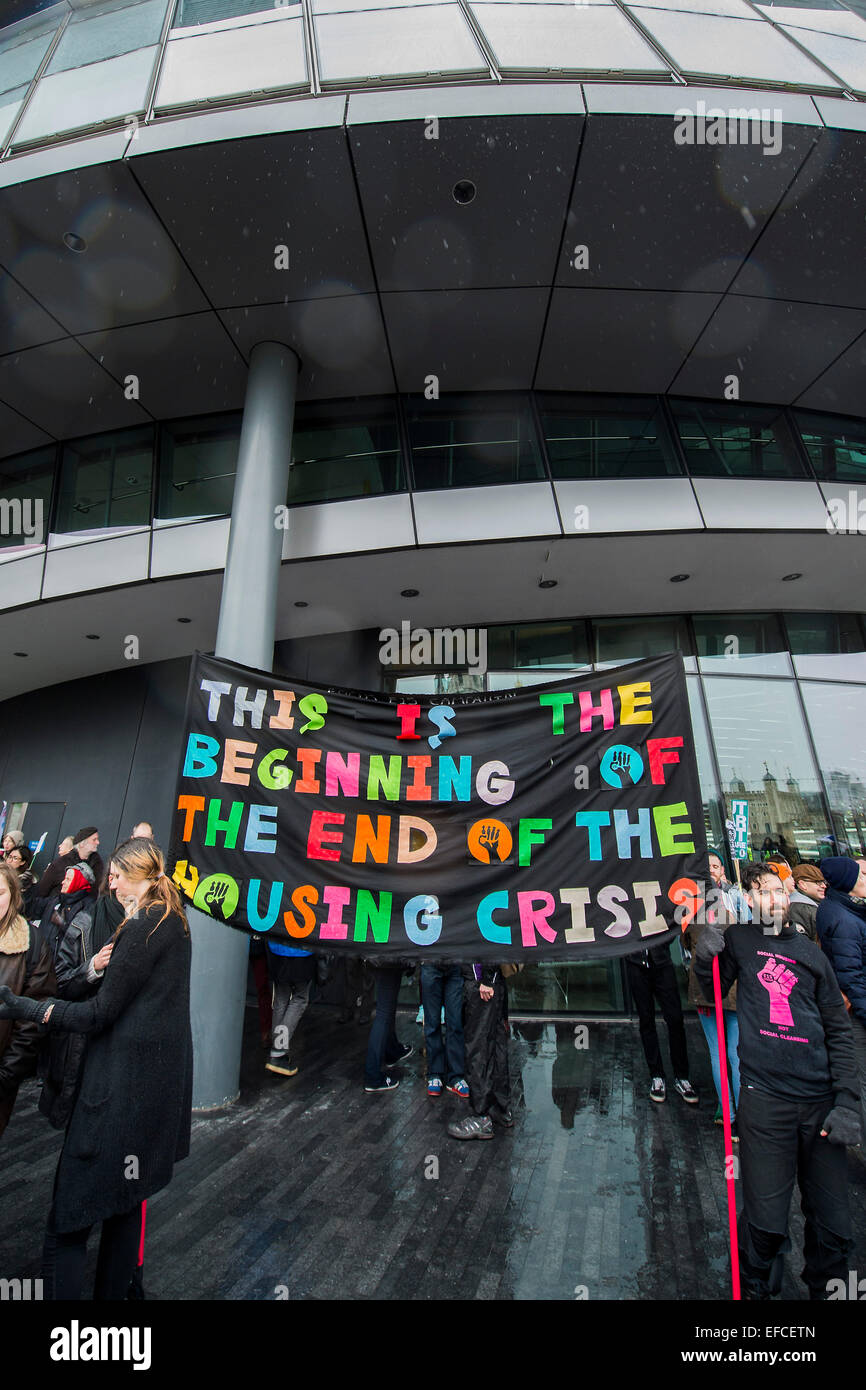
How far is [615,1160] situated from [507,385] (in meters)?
8.52

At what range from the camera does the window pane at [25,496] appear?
8.99m

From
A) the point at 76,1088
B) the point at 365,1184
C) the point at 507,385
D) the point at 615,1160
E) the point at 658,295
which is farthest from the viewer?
the point at 507,385

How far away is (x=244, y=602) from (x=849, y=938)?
5621 millimetres

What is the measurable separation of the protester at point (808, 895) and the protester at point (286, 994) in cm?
408

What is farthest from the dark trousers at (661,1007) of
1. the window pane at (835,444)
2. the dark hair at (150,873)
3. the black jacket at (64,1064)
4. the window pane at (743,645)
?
the window pane at (835,444)

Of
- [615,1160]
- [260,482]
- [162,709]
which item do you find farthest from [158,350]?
[615,1160]

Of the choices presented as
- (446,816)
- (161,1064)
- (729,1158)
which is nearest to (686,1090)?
(729,1158)

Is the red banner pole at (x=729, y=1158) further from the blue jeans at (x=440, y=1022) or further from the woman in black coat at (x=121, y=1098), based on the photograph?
the blue jeans at (x=440, y=1022)

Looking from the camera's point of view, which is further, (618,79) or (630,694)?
(618,79)

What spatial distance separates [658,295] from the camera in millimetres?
7102

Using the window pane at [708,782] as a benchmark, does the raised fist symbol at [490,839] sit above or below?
Result: below

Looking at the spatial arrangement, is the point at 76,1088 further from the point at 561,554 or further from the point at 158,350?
the point at 158,350

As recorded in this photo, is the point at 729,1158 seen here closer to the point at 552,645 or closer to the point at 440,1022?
the point at 440,1022

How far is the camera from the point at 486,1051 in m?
4.76
